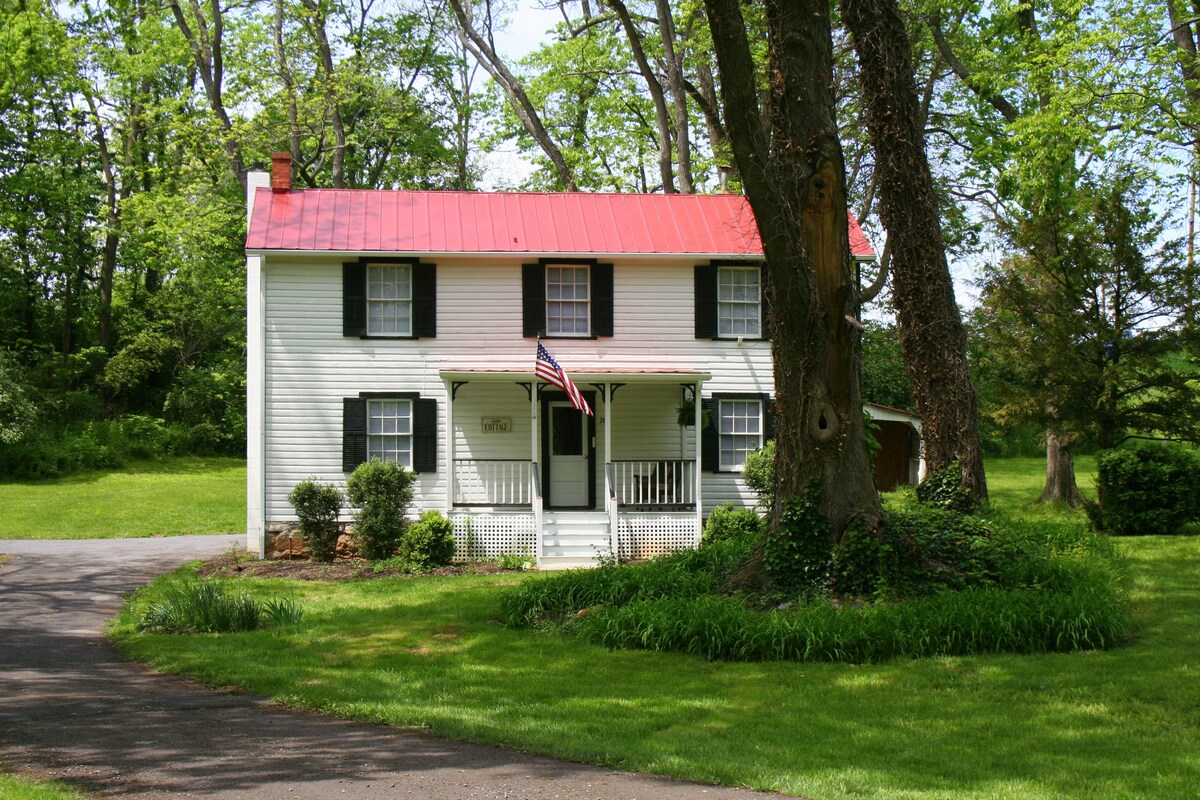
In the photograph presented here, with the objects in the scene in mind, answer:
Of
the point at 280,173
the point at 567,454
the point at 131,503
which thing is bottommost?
the point at 131,503

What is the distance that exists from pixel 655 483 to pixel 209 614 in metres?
9.21

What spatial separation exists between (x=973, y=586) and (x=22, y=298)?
32.8 m

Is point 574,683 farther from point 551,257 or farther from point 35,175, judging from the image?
point 35,175

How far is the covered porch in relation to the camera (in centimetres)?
1825

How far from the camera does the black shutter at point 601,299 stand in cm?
1947

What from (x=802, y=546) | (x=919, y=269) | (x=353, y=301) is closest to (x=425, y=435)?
(x=353, y=301)

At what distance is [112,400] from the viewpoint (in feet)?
112

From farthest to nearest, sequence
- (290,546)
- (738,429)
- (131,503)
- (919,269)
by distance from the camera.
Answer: (131,503), (738,429), (290,546), (919,269)

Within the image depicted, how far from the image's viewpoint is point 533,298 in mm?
19406

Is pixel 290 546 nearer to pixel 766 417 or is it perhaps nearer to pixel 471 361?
pixel 471 361

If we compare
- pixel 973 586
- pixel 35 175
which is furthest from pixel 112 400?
pixel 973 586

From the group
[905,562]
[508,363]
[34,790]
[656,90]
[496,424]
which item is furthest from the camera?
[656,90]

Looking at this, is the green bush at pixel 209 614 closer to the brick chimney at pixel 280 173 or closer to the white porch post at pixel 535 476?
the white porch post at pixel 535 476

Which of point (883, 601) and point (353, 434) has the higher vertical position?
point (353, 434)
